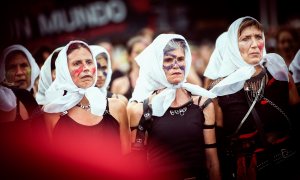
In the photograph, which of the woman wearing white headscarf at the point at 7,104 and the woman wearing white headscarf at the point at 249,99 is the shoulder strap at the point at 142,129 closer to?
the woman wearing white headscarf at the point at 249,99

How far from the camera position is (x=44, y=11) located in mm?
13523

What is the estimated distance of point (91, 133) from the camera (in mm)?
3418

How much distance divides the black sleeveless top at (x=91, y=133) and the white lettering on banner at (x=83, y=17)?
10.1 m

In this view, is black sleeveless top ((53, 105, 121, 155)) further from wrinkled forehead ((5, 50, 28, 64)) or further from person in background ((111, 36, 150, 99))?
person in background ((111, 36, 150, 99))

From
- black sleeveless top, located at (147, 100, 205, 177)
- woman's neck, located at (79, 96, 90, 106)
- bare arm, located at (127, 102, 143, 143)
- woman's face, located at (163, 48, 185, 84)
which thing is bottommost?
black sleeveless top, located at (147, 100, 205, 177)

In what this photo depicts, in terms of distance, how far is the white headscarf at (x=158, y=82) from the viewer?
3496 mm

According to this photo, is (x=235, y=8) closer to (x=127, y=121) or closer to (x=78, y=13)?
(x=78, y=13)

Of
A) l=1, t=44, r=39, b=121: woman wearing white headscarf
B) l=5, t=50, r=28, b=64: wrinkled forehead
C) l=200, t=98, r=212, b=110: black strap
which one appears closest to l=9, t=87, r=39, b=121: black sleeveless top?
l=1, t=44, r=39, b=121: woman wearing white headscarf

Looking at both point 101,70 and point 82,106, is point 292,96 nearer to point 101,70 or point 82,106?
point 82,106

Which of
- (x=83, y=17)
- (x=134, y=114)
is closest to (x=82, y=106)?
(x=134, y=114)

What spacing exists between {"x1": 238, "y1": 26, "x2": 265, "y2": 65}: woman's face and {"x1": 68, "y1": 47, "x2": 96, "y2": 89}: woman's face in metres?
1.31

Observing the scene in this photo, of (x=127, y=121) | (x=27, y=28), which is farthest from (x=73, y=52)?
(x=27, y=28)

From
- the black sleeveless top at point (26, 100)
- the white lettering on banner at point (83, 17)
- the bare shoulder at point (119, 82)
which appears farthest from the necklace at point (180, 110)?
the white lettering on banner at point (83, 17)

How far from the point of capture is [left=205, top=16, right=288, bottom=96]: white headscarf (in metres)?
3.69
